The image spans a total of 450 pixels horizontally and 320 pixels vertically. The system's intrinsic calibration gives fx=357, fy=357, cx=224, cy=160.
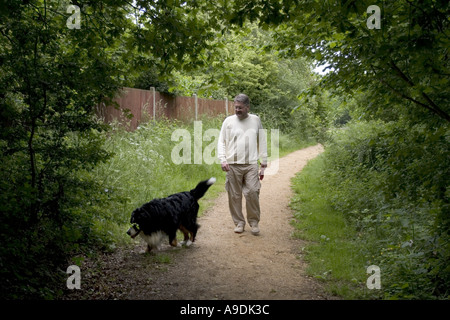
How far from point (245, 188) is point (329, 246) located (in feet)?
5.63

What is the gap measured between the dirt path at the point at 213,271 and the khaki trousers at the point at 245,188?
1.23ft

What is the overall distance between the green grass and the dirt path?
20 centimetres

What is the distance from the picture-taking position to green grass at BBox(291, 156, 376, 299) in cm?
425

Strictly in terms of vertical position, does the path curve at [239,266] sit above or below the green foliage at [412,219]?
below

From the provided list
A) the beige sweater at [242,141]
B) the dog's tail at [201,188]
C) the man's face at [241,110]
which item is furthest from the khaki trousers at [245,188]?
the man's face at [241,110]

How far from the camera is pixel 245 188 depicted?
634cm

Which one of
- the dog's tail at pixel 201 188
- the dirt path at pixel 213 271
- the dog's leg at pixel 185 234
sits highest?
the dog's tail at pixel 201 188

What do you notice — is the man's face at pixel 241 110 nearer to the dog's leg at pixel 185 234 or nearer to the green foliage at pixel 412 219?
the dog's leg at pixel 185 234

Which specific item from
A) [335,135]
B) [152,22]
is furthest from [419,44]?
[335,135]

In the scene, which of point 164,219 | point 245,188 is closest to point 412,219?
point 245,188

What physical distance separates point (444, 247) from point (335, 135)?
30.2 ft

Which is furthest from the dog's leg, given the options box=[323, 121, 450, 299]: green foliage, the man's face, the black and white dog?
box=[323, 121, 450, 299]: green foliage

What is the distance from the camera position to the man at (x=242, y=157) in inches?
247
